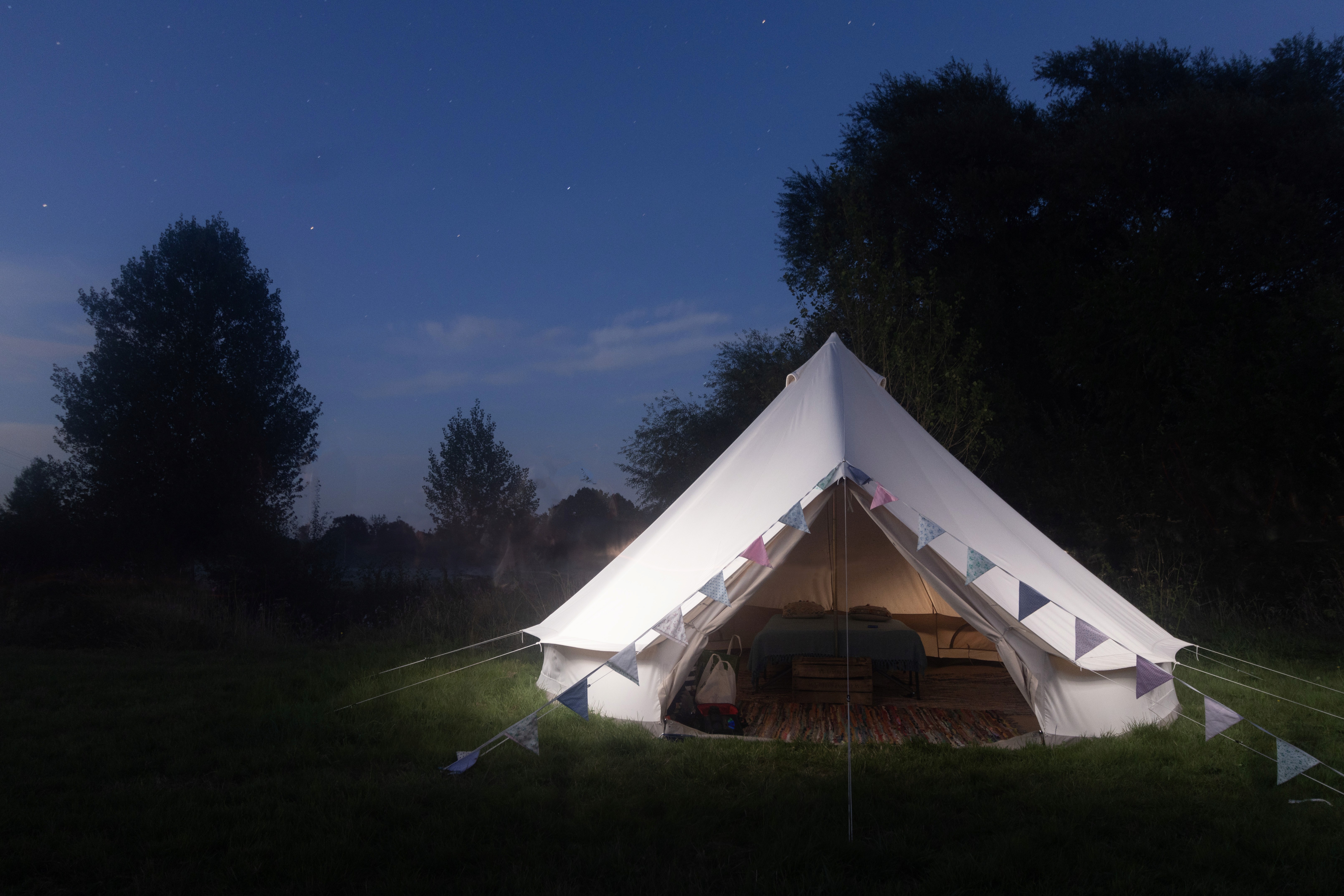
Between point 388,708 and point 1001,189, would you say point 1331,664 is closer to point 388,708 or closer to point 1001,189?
point 388,708

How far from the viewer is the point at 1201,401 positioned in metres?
9.38

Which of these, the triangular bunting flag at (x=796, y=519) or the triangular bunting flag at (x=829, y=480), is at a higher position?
the triangular bunting flag at (x=829, y=480)

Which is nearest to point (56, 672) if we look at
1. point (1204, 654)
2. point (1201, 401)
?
point (1204, 654)

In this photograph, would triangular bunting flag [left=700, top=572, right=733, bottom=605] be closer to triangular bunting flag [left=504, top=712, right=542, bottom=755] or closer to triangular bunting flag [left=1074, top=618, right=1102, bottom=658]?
triangular bunting flag [left=504, top=712, right=542, bottom=755]

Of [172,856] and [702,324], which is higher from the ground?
[702,324]

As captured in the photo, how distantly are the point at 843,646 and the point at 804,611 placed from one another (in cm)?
77

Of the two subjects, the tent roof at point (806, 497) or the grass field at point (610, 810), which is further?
the tent roof at point (806, 497)

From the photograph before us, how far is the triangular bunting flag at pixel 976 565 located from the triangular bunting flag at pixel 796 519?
1.91 ft

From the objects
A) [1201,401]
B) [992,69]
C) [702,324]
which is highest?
[992,69]

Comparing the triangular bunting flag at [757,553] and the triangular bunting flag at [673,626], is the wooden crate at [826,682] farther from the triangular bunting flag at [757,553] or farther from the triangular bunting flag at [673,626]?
the triangular bunting flag at [673,626]

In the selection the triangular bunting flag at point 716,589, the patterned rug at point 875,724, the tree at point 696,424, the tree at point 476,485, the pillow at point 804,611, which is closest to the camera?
the triangular bunting flag at point 716,589

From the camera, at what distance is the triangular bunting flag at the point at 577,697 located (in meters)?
2.71

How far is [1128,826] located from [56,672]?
5574mm

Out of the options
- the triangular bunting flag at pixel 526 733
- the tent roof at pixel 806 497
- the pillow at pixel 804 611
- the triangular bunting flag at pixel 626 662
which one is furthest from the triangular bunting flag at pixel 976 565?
the pillow at pixel 804 611
